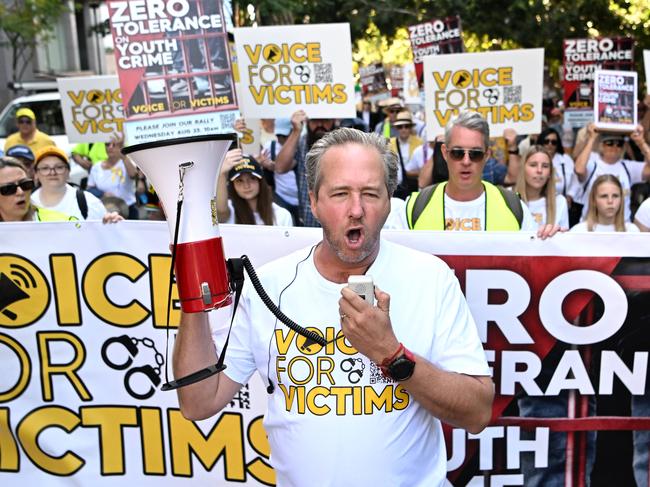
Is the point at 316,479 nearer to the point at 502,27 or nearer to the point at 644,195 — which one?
the point at 644,195

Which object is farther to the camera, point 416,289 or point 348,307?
point 416,289

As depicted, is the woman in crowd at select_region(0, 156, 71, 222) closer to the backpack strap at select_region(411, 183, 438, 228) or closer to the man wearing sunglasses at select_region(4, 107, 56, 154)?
the backpack strap at select_region(411, 183, 438, 228)

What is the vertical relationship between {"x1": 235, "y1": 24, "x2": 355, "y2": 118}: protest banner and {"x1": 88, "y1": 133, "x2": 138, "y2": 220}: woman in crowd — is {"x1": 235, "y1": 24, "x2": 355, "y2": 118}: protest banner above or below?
above

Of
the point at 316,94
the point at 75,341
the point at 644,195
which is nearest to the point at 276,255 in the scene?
the point at 75,341

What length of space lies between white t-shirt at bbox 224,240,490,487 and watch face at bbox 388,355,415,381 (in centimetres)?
15

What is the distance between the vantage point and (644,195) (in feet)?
20.1

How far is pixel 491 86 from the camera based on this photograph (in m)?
6.09

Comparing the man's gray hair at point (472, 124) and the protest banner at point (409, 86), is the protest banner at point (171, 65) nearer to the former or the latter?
the man's gray hair at point (472, 124)

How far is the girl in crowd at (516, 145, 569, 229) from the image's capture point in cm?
502

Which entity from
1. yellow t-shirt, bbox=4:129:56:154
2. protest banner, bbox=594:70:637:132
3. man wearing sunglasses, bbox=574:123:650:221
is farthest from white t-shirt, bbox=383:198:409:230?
yellow t-shirt, bbox=4:129:56:154

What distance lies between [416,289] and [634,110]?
5.06 metres

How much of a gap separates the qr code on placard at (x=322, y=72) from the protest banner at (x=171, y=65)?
0.95 meters

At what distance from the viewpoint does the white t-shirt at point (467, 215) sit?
12.2 feet

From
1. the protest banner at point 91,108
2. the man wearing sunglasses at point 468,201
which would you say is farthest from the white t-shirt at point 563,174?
the protest banner at point 91,108
